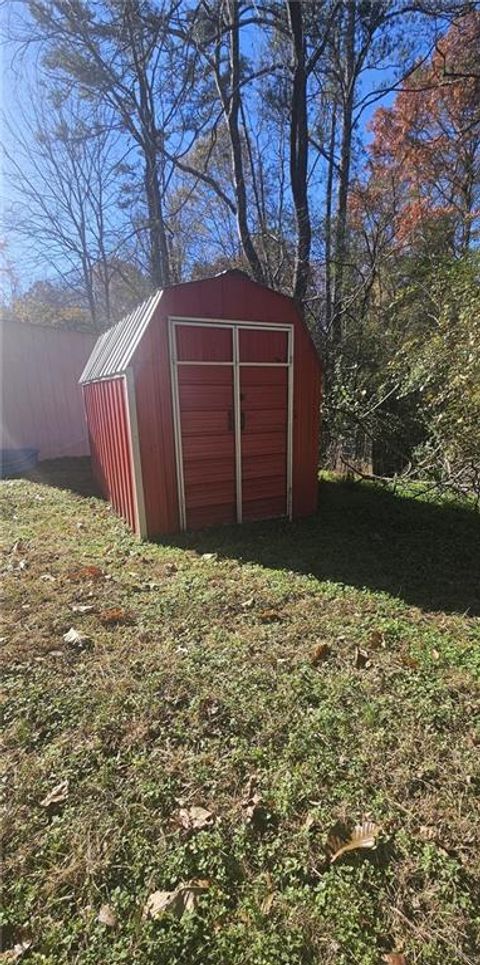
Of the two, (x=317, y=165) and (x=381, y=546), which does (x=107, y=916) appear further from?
(x=317, y=165)

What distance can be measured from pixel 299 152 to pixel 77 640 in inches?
345

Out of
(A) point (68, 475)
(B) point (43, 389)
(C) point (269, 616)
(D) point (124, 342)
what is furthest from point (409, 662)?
(B) point (43, 389)

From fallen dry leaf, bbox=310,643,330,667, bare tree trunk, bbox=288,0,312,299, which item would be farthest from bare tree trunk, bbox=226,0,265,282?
fallen dry leaf, bbox=310,643,330,667

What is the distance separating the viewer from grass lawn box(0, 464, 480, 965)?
4.29 ft

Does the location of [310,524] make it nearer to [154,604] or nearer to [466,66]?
[154,604]

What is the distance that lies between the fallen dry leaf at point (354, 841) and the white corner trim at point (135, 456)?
140 inches

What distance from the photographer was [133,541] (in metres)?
4.73

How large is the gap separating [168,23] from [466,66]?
241 inches

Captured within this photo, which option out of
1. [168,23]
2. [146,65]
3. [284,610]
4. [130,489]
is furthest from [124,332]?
[146,65]

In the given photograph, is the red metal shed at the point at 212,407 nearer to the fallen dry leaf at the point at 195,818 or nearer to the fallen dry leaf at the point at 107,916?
the fallen dry leaf at the point at 195,818

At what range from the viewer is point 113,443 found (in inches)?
219

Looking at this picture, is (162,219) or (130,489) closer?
(130,489)

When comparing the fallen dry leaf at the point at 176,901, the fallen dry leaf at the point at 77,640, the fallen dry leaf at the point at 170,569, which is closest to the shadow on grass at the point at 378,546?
the fallen dry leaf at the point at 170,569

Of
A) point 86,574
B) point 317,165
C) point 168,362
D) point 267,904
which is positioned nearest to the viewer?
point 267,904
